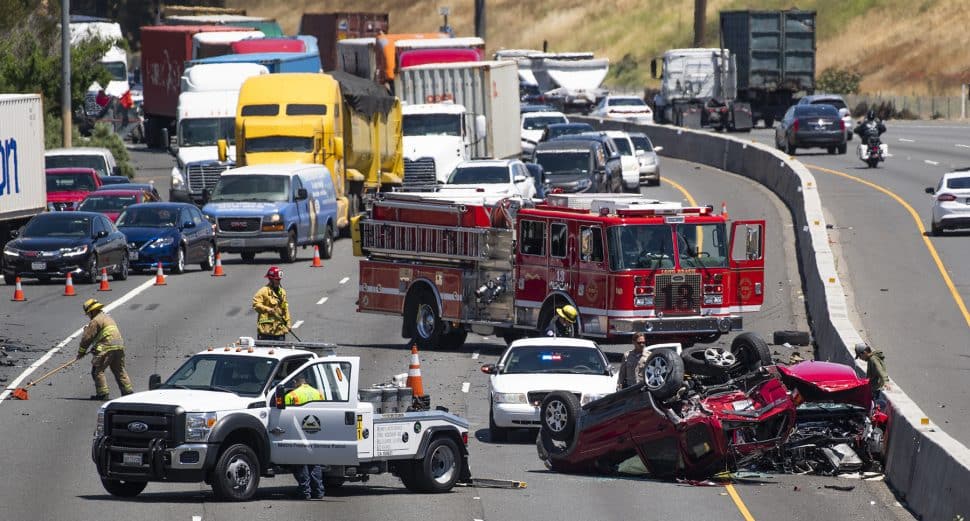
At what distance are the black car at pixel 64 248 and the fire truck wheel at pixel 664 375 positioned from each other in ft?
61.5

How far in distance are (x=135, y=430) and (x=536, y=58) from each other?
75.9 metres

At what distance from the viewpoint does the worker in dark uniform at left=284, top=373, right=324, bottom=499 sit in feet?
59.9

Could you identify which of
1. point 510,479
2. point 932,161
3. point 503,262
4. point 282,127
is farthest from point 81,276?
point 932,161

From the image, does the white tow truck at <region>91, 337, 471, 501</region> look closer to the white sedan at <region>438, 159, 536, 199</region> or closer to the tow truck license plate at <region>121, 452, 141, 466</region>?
the tow truck license plate at <region>121, 452, 141, 466</region>

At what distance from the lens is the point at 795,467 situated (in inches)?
837

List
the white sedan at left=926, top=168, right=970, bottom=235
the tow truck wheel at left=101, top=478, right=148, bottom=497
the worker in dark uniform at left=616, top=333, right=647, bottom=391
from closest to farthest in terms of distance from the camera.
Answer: the tow truck wheel at left=101, top=478, right=148, bottom=497 < the worker in dark uniform at left=616, top=333, right=647, bottom=391 < the white sedan at left=926, top=168, right=970, bottom=235

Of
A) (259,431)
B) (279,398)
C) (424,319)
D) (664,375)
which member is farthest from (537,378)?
(424,319)

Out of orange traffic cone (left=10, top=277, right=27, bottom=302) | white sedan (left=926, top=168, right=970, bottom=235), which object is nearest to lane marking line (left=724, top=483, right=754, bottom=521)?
orange traffic cone (left=10, top=277, right=27, bottom=302)

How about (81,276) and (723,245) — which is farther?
(81,276)

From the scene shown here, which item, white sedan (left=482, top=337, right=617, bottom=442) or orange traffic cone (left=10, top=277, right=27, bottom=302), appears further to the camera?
orange traffic cone (left=10, top=277, right=27, bottom=302)

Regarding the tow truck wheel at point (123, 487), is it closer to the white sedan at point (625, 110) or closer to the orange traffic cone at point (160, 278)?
the orange traffic cone at point (160, 278)

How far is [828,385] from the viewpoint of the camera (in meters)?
21.4

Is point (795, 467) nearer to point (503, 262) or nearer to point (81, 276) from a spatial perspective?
point (503, 262)

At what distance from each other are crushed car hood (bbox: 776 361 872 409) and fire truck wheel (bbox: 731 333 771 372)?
0.79 meters
